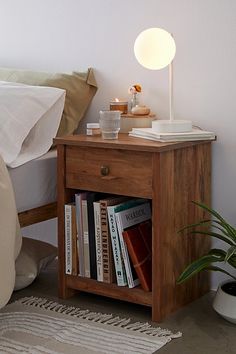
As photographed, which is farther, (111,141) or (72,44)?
(72,44)

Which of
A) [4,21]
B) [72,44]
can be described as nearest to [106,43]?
[72,44]

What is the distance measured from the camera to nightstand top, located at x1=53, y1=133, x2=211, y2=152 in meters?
2.19

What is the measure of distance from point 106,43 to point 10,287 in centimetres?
115

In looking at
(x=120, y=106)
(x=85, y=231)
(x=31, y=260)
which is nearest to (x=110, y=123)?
(x=120, y=106)

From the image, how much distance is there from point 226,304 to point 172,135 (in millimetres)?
602

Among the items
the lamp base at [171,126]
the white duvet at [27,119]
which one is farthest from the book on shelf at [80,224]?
the lamp base at [171,126]

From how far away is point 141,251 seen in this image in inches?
92.0

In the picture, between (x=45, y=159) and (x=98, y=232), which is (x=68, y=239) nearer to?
(x=98, y=232)

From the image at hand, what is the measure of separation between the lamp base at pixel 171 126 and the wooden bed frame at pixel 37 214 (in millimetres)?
536

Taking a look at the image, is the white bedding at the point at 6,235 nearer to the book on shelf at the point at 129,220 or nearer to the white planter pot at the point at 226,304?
the book on shelf at the point at 129,220

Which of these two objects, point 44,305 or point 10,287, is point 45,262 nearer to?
point 44,305

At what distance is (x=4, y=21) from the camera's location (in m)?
3.12

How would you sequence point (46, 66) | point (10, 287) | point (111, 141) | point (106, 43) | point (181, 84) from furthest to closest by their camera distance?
point (46, 66)
point (106, 43)
point (181, 84)
point (111, 141)
point (10, 287)

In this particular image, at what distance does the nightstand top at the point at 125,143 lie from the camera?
219 centimetres
